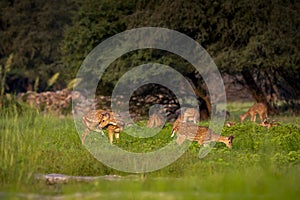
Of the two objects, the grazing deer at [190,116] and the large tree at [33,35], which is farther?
the large tree at [33,35]

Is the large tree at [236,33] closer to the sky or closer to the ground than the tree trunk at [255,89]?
closer to the sky

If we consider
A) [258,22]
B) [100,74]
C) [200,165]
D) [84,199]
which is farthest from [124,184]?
[100,74]

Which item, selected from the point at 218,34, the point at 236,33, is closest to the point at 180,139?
the point at 236,33

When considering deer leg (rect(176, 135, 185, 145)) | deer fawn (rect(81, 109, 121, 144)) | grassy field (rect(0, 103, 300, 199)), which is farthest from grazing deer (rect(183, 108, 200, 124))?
deer leg (rect(176, 135, 185, 145))

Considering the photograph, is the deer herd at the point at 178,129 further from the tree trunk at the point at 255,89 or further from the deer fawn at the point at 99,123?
the tree trunk at the point at 255,89

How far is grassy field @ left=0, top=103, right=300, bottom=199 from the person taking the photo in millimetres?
9281

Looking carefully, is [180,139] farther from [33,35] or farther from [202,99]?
[33,35]

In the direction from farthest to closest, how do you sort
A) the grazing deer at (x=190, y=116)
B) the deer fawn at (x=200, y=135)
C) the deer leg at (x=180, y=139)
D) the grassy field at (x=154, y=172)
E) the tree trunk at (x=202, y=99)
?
the tree trunk at (x=202, y=99) → the grazing deer at (x=190, y=116) → the deer leg at (x=180, y=139) → the deer fawn at (x=200, y=135) → the grassy field at (x=154, y=172)

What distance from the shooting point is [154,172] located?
41.7ft

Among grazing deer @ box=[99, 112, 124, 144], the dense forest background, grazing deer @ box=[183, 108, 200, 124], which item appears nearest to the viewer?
grazing deer @ box=[99, 112, 124, 144]

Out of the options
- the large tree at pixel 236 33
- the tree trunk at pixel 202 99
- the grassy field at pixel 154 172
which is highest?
the large tree at pixel 236 33

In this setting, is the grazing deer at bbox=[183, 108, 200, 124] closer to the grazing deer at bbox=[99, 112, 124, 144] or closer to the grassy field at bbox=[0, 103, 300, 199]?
the grassy field at bbox=[0, 103, 300, 199]

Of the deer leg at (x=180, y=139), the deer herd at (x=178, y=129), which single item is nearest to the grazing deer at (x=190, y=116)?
the deer herd at (x=178, y=129)

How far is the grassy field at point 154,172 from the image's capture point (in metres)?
9.28
